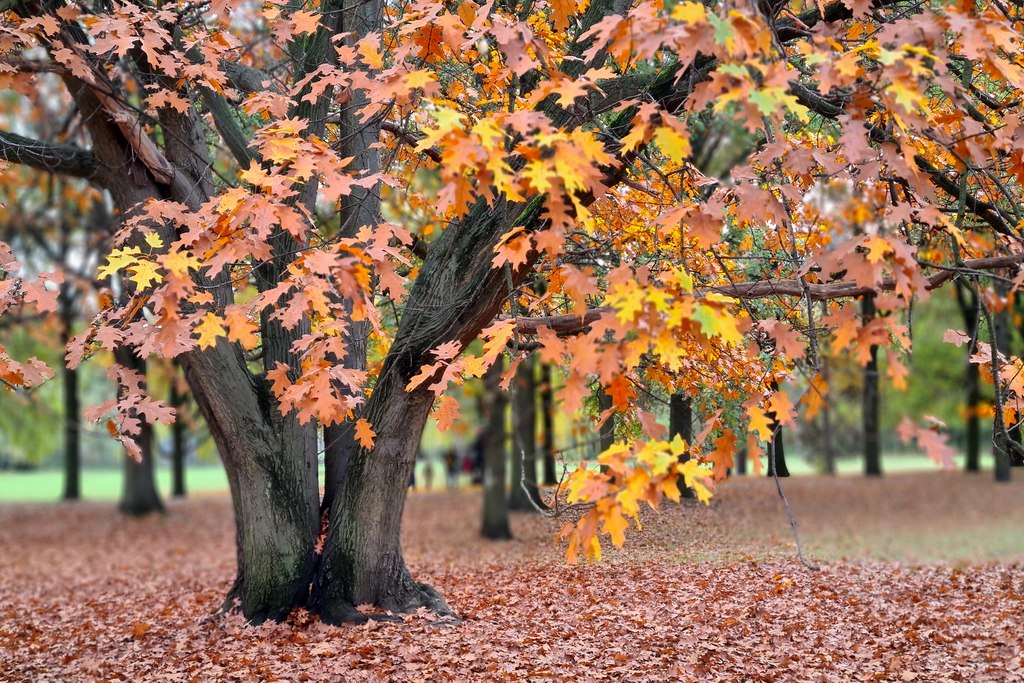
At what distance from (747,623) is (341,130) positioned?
17.1 ft

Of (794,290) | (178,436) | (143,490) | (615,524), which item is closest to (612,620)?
(794,290)

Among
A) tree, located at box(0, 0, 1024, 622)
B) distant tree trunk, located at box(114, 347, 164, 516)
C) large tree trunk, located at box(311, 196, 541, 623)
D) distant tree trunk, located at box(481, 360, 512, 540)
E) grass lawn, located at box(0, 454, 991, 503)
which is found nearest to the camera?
tree, located at box(0, 0, 1024, 622)

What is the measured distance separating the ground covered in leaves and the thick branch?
152 inches

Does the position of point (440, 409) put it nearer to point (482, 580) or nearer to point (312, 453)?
point (312, 453)

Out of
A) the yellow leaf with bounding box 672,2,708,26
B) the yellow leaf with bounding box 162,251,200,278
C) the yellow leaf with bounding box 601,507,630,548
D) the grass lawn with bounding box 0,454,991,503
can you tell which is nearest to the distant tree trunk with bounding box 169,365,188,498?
the grass lawn with bounding box 0,454,991,503

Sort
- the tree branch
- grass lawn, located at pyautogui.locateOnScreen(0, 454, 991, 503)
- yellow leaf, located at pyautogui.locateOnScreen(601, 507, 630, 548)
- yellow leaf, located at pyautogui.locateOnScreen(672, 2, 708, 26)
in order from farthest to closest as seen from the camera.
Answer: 1. grass lawn, located at pyautogui.locateOnScreen(0, 454, 991, 503)
2. the tree branch
3. yellow leaf, located at pyautogui.locateOnScreen(601, 507, 630, 548)
4. yellow leaf, located at pyautogui.locateOnScreen(672, 2, 708, 26)

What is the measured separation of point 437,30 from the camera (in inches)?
208

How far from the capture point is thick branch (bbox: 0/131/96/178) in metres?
6.79

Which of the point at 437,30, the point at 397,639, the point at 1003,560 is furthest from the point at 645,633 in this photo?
the point at 1003,560

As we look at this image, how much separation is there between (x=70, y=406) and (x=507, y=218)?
19028 mm

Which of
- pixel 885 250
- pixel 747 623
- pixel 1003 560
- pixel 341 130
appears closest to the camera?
pixel 885 250

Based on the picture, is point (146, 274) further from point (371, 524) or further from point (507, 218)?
point (371, 524)

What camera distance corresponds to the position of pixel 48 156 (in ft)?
22.8

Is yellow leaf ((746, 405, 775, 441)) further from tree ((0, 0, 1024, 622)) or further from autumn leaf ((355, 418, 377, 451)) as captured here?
autumn leaf ((355, 418, 377, 451))
